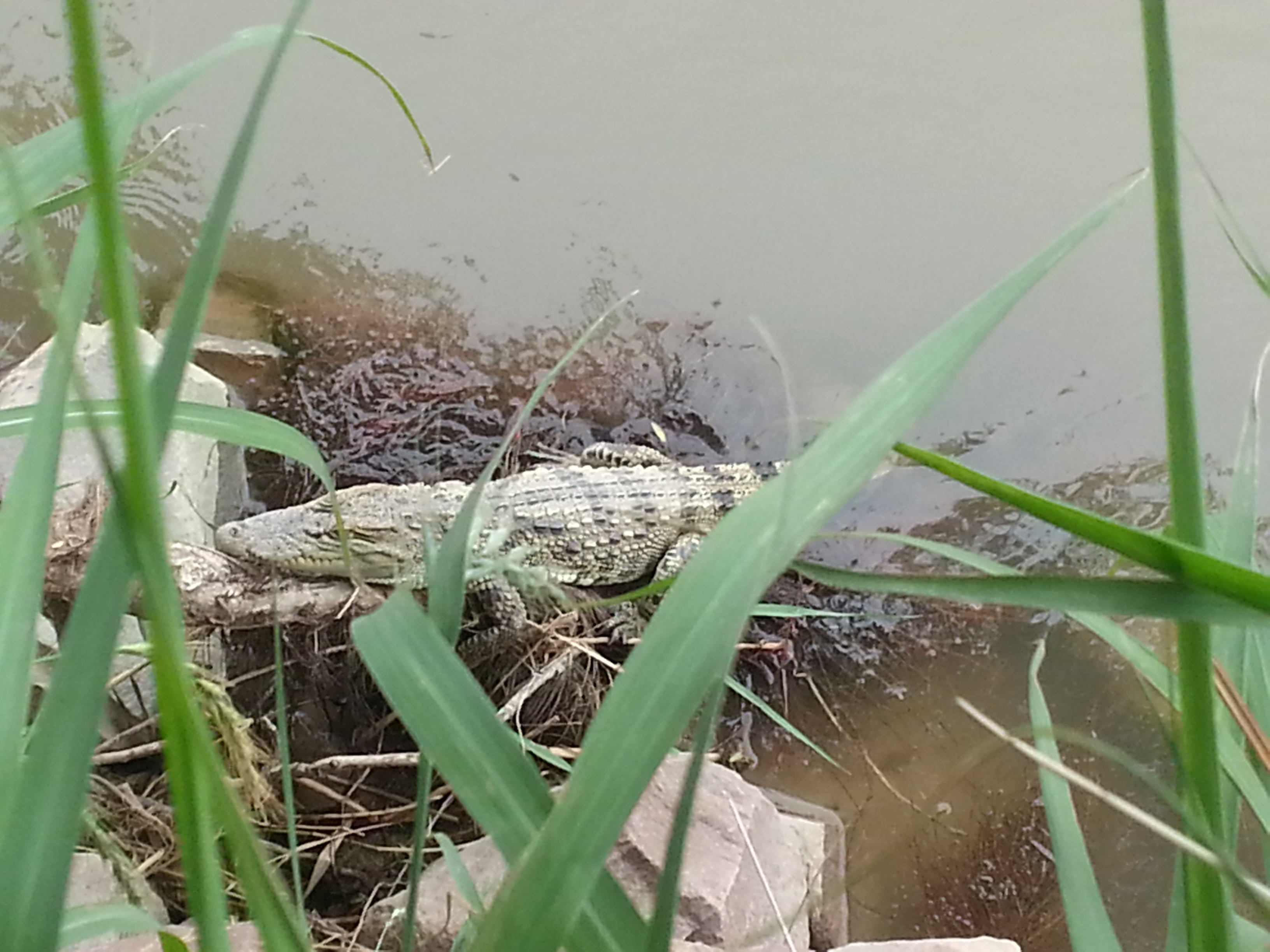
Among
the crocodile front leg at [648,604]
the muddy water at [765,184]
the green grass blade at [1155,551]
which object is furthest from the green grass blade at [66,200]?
the muddy water at [765,184]

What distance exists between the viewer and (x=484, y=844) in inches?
62.9

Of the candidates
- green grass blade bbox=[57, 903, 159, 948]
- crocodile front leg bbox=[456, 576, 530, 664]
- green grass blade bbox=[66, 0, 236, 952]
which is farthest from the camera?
crocodile front leg bbox=[456, 576, 530, 664]

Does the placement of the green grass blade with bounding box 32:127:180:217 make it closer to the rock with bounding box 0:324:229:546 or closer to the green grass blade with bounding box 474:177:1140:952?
the green grass blade with bounding box 474:177:1140:952

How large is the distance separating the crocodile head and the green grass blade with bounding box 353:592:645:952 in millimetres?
1468

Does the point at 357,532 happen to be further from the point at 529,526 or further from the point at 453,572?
the point at 453,572

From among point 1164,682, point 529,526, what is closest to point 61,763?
point 1164,682

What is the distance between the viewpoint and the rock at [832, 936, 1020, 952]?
4.76 feet

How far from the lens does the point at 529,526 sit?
2285 millimetres

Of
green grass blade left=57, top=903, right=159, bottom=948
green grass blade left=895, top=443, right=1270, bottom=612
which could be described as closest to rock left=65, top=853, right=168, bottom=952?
green grass blade left=57, top=903, right=159, bottom=948

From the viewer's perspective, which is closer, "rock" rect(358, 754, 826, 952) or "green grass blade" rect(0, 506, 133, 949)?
"green grass blade" rect(0, 506, 133, 949)

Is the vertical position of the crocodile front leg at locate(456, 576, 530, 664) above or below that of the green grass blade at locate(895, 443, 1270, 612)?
below

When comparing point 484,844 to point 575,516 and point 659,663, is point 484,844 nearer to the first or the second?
point 575,516

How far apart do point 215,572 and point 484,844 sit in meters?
0.81

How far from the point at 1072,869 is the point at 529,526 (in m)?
1.80
